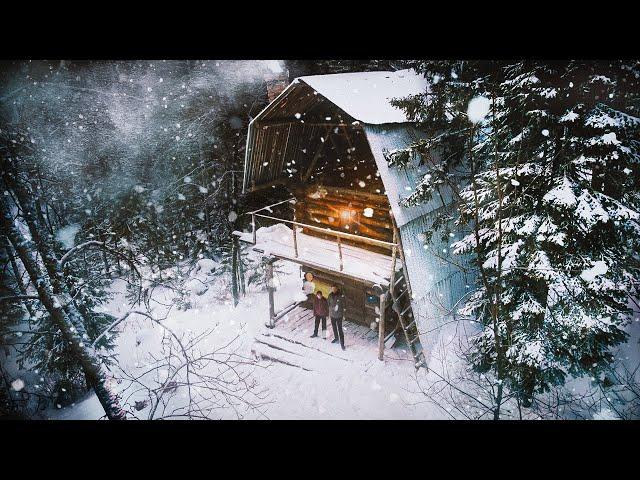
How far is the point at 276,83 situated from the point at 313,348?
8418 millimetres

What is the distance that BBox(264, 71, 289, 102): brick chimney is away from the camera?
10.0 meters

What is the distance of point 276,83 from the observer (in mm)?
10234

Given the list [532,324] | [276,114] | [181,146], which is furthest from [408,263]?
[181,146]

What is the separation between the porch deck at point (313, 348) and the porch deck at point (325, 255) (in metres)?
2.52

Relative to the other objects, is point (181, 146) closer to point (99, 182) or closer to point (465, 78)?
point (99, 182)

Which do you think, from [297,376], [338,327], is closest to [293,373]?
[297,376]

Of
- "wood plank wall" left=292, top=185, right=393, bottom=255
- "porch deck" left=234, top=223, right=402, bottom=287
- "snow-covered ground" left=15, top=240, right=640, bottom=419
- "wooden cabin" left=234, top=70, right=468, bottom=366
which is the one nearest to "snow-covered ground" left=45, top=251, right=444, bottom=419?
"snow-covered ground" left=15, top=240, right=640, bottom=419

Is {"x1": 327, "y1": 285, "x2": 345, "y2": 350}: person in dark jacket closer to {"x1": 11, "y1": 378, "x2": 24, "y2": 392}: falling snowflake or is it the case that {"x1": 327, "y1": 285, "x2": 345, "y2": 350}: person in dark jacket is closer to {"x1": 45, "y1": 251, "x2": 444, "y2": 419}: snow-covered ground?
{"x1": 45, "y1": 251, "x2": 444, "y2": 419}: snow-covered ground

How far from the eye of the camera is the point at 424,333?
8.14m

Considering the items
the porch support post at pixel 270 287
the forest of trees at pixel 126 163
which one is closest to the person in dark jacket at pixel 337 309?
the porch support post at pixel 270 287

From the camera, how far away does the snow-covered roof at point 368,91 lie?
682 centimetres

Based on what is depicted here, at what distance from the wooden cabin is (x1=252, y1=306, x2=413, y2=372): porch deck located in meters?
0.49

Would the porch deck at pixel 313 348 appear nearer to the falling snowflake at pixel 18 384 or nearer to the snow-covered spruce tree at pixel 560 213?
the snow-covered spruce tree at pixel 560 213
